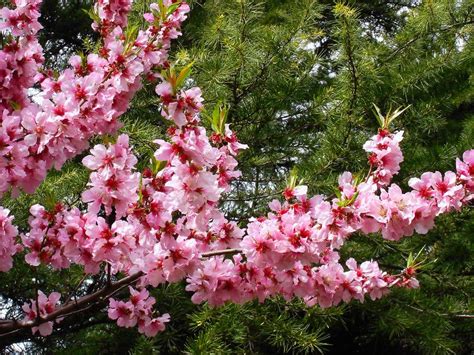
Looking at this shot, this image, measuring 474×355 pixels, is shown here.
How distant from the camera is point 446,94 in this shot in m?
2.49

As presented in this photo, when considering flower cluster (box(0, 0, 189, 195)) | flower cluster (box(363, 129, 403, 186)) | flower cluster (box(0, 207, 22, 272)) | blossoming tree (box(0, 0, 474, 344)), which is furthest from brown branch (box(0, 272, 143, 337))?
flower cluster (box(363, 129, 403, 186))

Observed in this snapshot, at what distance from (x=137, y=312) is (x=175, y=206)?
0.51m

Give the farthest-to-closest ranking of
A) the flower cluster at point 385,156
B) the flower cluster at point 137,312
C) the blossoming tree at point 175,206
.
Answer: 1. the flower cluster at point 137,312
2. the flower cluster at point 385,156
3. the blossoming tree at point 175,206

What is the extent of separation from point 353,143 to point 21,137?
1184 millimetres

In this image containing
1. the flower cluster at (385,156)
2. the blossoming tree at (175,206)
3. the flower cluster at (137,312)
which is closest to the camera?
the blossoming tree at (175,206)

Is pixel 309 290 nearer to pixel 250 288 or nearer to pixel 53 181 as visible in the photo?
pixel 250 288

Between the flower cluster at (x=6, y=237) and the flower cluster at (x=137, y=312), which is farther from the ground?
the flower cluster at (x=6, y=237)

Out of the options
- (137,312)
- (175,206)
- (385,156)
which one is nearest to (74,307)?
(137,312)

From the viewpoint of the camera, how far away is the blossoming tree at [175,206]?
107cm

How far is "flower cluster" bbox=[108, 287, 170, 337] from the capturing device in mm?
1445

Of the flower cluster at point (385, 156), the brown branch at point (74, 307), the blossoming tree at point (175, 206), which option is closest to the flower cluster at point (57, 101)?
the blossoming tree at point (175, 206)

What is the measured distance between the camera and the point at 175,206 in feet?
3.47

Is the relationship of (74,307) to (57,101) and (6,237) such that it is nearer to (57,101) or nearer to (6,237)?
(6,237)

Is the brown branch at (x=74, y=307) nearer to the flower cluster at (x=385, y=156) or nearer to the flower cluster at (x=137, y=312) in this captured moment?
the flower cluster at (x=137, y=312)
